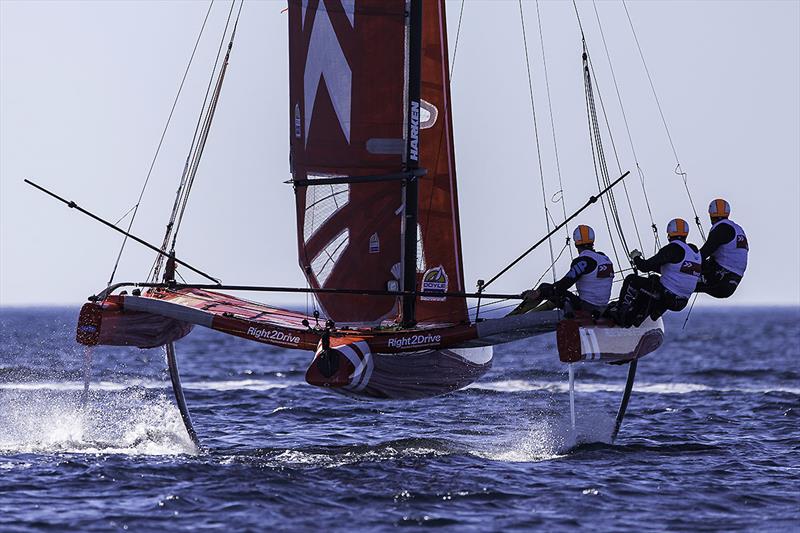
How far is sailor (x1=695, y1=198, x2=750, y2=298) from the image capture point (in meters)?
13.5

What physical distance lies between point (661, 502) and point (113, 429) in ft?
23.2

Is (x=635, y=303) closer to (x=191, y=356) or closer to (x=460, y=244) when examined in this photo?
(x=460, y=244)

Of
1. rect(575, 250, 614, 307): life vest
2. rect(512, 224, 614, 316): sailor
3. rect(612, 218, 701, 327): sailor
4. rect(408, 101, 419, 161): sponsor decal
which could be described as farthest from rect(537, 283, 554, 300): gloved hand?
rect(408, 101, 419, 161): sponsor decal

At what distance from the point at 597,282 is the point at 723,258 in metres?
1.48

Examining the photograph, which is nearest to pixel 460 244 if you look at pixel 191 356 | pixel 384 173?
pixel 384 173

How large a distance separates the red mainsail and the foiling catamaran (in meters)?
0.01

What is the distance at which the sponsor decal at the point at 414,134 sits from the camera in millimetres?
13695

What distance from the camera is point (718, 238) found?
13492 millimetres

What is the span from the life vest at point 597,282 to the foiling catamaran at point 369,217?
1.59ft

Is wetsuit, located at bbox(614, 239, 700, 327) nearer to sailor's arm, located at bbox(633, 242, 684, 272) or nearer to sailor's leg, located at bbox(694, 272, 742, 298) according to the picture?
sailor's arm, located at bbox(633, 242, 684, 272)

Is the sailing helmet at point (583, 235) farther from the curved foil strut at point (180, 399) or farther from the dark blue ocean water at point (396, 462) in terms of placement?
the curved foil strut at point (180, 399)

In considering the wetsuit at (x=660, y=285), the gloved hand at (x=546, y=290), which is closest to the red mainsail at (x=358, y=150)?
the gloved hand at (x=546, y=290)

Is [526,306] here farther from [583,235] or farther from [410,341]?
[410,341]

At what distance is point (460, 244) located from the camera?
14453 mm
